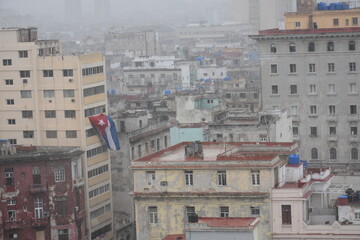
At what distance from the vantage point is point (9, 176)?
215 ft

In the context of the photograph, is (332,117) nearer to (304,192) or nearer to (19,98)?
(19,98)

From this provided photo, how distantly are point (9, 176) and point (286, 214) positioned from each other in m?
18.1

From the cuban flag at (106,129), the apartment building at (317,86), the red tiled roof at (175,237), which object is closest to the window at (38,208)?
the cuban flag at (106,129)

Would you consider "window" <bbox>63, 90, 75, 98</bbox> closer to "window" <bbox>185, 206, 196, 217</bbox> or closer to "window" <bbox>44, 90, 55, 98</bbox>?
"window" <bbox>44, 90, 55, 98</bbox>

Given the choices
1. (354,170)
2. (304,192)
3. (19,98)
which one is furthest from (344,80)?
(304,192)

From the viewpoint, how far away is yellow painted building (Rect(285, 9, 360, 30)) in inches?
3620

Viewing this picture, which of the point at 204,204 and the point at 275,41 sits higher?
the point at 275,41

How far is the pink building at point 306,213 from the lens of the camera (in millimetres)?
53625

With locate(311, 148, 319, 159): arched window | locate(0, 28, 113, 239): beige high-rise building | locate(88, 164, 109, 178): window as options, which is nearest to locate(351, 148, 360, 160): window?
locate(311, 148, 319, 159): arched window

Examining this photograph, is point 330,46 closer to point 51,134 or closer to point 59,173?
point 51,134

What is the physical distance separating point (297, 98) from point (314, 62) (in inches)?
119

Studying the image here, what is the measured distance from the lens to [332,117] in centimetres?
9006

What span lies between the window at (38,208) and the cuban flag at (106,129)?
7056 millimetres

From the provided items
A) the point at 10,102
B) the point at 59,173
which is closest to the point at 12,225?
the point at 59,173
